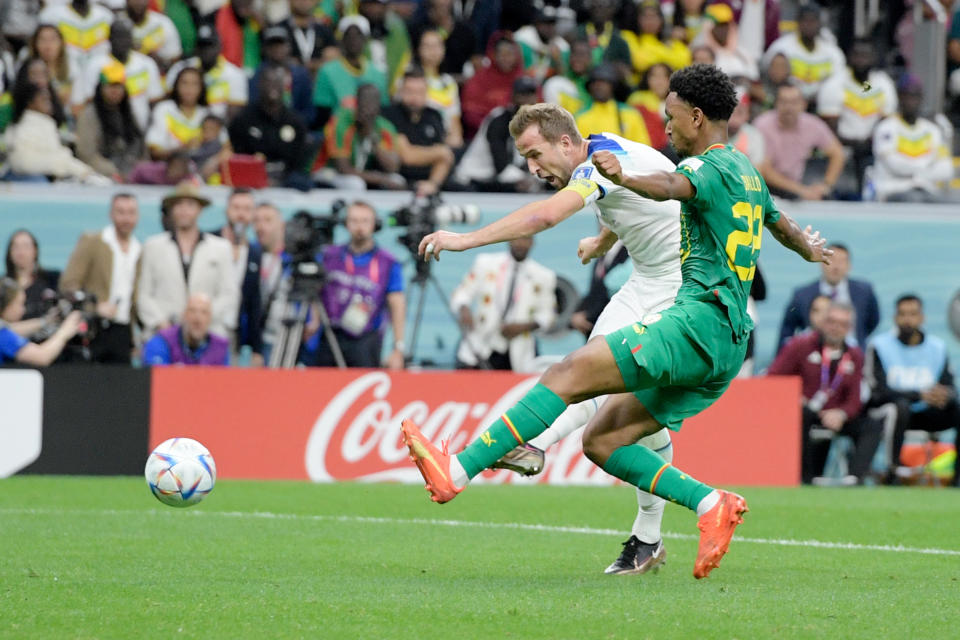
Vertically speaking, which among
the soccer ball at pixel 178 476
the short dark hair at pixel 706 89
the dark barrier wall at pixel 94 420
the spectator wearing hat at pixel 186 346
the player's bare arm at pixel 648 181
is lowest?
the dark barrier wall at pixel 94 420

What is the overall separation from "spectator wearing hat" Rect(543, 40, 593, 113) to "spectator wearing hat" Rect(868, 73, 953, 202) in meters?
3.78

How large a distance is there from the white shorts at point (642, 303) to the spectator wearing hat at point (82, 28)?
398 inches

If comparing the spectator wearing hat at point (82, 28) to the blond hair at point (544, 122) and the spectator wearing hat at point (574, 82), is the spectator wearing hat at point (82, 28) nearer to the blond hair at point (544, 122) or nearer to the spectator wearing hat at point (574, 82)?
the spectator wearing hat at point (574, 82)

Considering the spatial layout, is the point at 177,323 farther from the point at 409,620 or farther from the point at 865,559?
the point at 409,620

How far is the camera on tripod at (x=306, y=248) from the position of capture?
14.2 meters

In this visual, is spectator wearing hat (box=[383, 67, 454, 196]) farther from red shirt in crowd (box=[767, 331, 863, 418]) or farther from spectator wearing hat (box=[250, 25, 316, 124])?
red shirt in crowd (box=[767, 331, 863, 418])

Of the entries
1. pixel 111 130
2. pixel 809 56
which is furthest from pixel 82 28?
pixel 809 56

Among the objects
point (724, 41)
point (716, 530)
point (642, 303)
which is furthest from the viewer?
point (724, 41)

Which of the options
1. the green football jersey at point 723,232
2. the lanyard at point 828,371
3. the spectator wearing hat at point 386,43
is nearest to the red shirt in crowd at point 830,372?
the lanyard at point 828,371

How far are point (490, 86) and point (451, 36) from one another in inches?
40.5

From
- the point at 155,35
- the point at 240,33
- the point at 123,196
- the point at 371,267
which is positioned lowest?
the point at 371,267

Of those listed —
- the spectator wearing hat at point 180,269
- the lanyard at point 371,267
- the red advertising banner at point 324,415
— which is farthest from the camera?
the lanyard at point 371,267

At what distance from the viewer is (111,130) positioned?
15.8 meters

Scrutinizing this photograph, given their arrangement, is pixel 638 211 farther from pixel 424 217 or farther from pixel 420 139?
pixel 420 139
